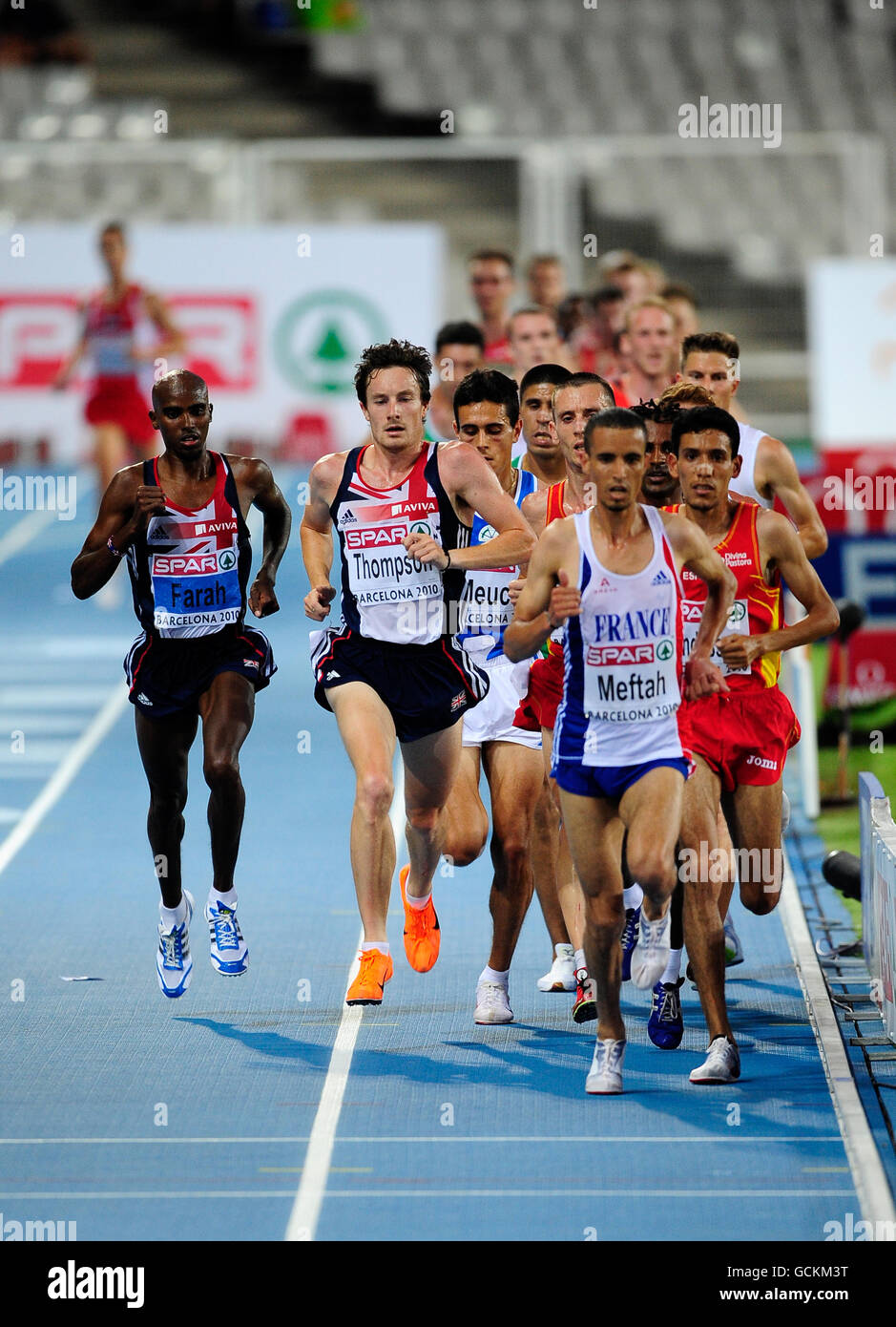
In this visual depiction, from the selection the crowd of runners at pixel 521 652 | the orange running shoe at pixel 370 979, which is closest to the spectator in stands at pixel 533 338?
the crowd of runners at pixel 521 652

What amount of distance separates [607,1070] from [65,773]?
256 inches

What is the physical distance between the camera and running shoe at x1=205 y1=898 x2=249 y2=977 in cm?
810

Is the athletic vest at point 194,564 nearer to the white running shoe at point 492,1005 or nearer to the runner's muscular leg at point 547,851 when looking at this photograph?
A: the runner's muscular leg at point 547,851

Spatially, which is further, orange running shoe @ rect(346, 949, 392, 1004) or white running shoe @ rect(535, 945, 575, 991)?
white running shoe @ rect(535, 945, 575, 991)

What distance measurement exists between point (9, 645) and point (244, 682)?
862 centimetres

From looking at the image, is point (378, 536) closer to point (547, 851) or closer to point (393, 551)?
point (393, 551)

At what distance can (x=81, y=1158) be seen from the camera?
6672 mm

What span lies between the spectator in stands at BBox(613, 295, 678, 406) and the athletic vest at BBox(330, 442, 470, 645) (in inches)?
163

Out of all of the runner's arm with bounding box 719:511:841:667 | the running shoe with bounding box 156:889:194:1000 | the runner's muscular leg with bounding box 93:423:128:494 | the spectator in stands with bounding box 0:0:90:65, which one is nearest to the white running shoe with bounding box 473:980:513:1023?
the running shoe with bounding box 156:889:194:1000

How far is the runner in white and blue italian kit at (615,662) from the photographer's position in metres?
6.74

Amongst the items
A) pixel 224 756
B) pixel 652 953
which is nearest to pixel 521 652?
pixel 652 953

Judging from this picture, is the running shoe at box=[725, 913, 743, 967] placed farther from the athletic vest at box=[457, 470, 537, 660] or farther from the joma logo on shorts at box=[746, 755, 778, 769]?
the athletic vest at box=[457, 470, 537, 660]

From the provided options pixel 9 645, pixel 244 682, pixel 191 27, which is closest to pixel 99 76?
pixel 191 27

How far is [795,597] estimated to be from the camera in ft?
24.5
